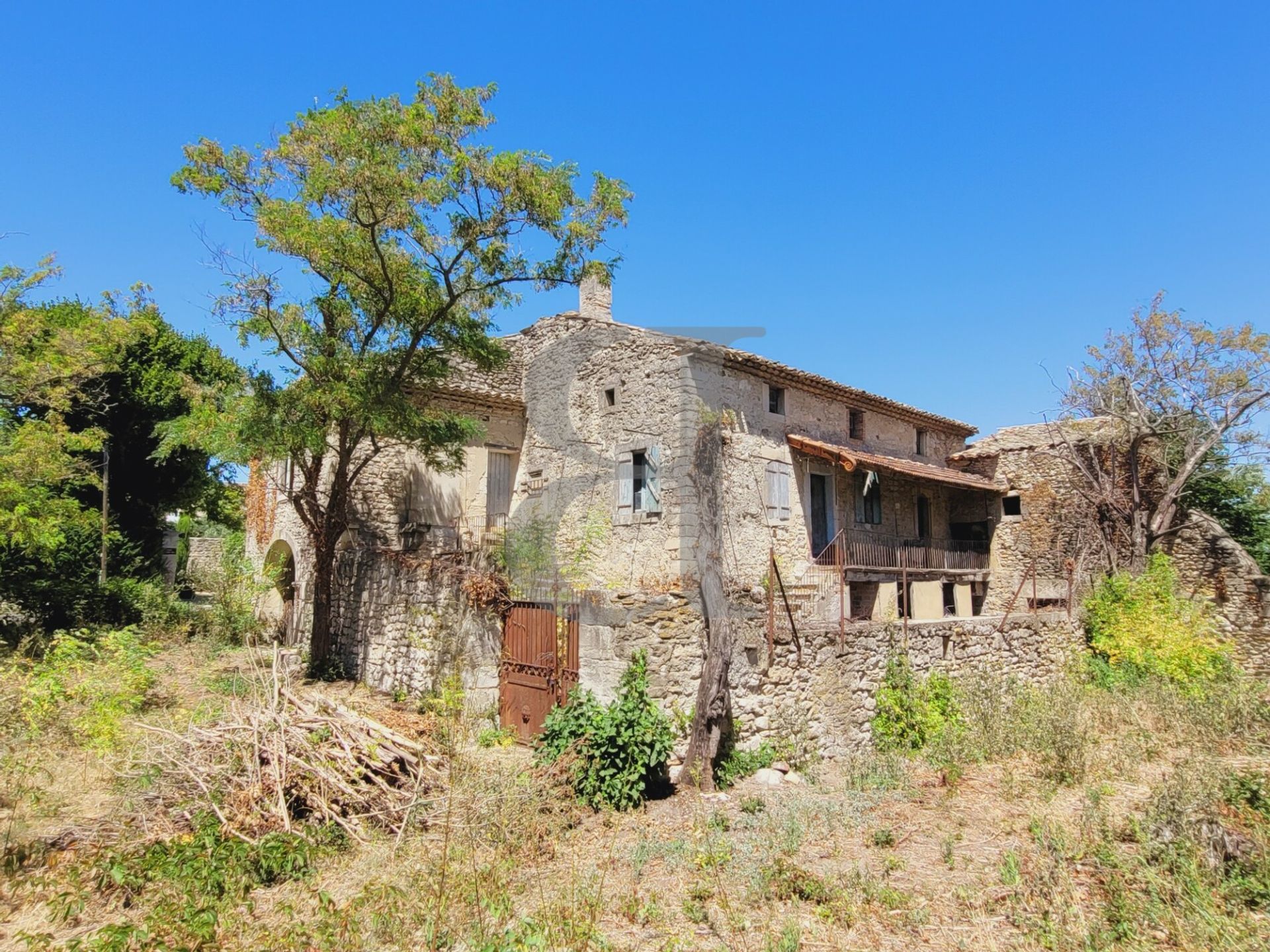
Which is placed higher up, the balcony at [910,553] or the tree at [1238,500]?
the tree at [1238,500]

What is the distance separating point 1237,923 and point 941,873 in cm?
187

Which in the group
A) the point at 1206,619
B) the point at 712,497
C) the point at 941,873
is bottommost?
the point at 941,873

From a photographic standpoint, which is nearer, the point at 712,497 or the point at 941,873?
the point at 941,873

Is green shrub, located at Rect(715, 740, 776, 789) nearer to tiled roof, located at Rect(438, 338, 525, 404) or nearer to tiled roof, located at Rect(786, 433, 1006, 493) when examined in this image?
tiled roof, located at Rect(786, 433, 1006, 493)

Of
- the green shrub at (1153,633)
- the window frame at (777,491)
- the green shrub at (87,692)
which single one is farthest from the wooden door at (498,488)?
the green shrub at (1153,633)

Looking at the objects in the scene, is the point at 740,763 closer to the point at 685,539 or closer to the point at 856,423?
the point at 685,539

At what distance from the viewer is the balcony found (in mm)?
16594

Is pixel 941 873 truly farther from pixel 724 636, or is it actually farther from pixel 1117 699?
pixel 1117 699

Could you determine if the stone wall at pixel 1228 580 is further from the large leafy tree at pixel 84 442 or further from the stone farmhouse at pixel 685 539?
the large leafy tree at pixel 84 442

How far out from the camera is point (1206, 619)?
15.0 metres

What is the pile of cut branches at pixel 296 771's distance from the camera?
664cm

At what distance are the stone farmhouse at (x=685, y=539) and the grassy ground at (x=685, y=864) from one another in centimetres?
153

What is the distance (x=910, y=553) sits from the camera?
1769 centimetres

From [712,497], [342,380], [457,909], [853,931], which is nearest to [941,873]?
[853,931]
